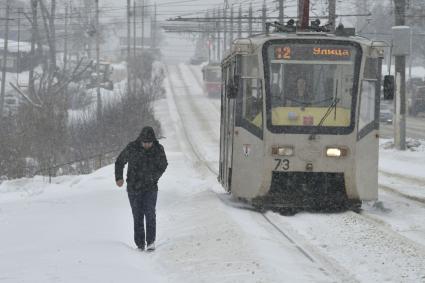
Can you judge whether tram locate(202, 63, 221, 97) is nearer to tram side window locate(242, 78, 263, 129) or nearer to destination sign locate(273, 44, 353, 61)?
tram side window locate(242, 78, 263, 129)

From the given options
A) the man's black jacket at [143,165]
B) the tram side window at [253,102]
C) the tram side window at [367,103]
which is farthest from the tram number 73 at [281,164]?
the man's black jacket at [143,165]

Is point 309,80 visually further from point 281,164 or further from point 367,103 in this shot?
point 281,164

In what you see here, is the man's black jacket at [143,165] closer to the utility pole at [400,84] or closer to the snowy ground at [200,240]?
the snowy ground at [200,240]

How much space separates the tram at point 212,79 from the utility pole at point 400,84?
47564 mm

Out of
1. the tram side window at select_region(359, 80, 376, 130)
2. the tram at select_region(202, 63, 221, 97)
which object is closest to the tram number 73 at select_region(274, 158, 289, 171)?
the tram side window at select_region(359, 80, 376, 130)

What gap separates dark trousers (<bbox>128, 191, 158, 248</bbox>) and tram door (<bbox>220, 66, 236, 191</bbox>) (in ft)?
14.0

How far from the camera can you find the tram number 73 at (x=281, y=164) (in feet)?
45.1

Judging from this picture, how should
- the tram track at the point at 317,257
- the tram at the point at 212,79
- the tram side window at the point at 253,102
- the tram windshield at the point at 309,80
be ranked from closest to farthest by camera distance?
the tram track at the point at 317,257 < the tram windshield at the point at 309,80 < the tram side window at the point at 253,102 < the tram at the point at 212,79

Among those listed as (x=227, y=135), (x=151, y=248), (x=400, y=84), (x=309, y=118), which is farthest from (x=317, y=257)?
(x=400, y=84)

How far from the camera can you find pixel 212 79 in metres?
80.8

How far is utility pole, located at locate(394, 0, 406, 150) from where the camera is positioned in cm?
3161

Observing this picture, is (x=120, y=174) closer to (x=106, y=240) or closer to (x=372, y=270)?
(x=106, y=240)

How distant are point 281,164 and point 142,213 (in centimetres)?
383

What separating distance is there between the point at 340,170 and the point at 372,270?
5.24 m
